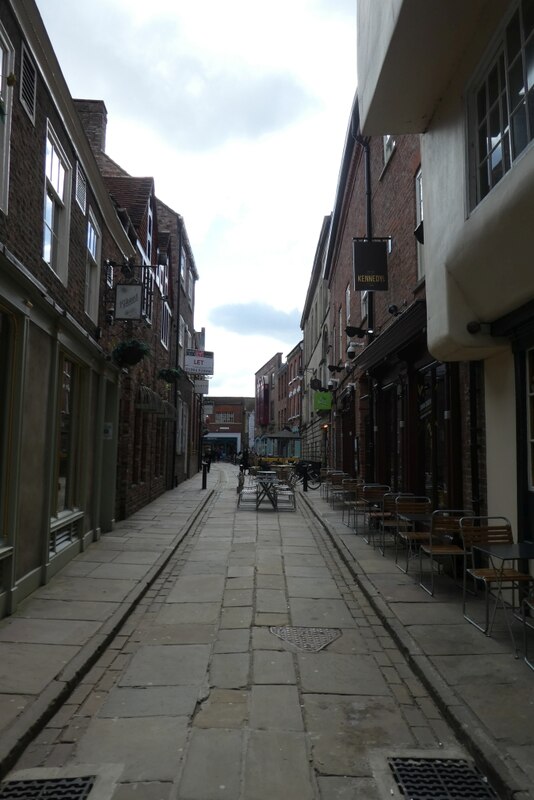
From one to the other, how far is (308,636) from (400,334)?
18.2ft

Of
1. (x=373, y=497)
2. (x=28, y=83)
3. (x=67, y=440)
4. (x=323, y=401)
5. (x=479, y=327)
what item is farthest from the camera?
(x=323, y=401)

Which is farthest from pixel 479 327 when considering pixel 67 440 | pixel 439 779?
pixel 67 440

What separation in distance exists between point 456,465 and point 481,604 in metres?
1.93

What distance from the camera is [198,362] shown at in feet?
75.0

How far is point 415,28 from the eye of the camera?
5914 millimetres

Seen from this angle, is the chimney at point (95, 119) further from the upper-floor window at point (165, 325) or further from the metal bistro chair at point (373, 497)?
the metal bistro chair at point (373, 497)

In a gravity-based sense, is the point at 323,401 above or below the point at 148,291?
below

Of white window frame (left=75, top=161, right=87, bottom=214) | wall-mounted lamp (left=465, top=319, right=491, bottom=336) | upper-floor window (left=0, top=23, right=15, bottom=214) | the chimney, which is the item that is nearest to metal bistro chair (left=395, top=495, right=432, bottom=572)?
wall-mounted lamp (left=465, top=319, right=491, bottom=336)

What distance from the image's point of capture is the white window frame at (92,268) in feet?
31.8

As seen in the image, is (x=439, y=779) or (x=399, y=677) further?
(x=399, y=677)

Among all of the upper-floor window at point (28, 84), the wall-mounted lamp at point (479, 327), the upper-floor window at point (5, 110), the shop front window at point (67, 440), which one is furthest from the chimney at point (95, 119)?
the wall-mounted lamp at point (479, 327)

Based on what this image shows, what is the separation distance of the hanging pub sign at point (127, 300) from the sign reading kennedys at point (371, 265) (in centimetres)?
427

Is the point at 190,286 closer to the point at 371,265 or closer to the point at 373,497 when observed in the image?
the point at 371,265

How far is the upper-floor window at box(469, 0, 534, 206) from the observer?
199 inches
